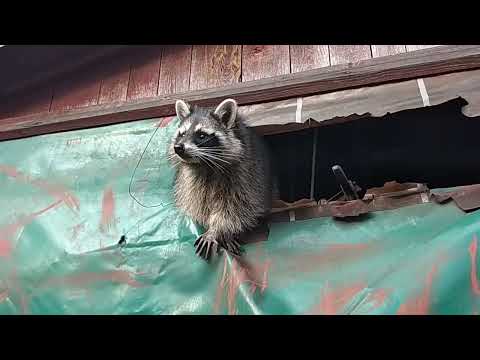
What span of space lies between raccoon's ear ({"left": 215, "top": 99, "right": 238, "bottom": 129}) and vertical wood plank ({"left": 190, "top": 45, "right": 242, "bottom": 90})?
43cm

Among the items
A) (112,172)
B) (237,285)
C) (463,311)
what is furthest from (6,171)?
(463,311)

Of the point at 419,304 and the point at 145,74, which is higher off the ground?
the point at 145,74

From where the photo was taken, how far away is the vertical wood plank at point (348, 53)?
265 centimetres

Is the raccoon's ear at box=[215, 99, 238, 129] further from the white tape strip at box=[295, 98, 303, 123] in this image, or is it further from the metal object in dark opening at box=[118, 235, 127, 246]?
the metal object in dark opening at box=[118, 235, 127, 246]

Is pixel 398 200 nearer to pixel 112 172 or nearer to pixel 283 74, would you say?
pixel 283 74

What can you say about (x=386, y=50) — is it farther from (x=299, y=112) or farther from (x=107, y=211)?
(x=107, y=211)

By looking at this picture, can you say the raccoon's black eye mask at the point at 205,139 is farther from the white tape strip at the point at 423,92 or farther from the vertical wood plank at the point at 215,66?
the white tape strip at the point at 423,92

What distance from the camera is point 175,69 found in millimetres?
3123

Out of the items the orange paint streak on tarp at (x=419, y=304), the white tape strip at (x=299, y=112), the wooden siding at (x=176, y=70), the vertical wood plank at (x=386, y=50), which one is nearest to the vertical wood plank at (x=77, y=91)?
the wooden siding at (x=176, y=70)

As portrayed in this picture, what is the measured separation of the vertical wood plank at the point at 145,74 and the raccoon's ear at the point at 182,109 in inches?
20.9

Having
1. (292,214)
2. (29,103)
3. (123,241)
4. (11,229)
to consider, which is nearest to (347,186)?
(292,214)

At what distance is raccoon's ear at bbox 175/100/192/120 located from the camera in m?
2.55

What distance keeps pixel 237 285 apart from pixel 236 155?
26.7 inches

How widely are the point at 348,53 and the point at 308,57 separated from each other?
0.23m
